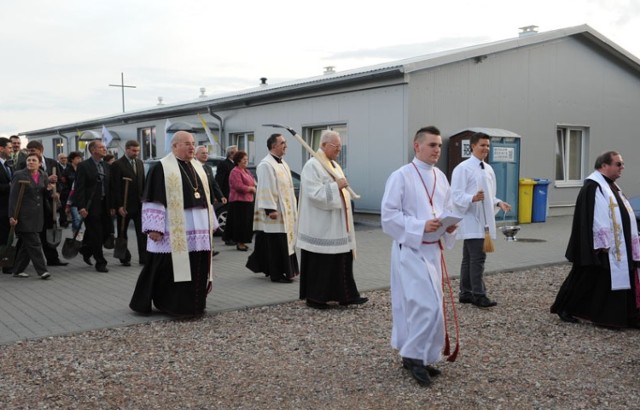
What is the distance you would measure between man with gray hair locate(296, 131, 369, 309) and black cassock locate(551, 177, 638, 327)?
2.16 m

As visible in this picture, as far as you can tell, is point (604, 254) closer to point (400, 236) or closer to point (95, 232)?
point (400, 236)

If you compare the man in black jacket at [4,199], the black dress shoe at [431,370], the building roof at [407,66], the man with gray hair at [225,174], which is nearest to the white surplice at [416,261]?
the black dress shoe at [431,370]

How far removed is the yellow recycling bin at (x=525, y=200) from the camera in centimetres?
1603

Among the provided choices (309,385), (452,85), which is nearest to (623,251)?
(309,385)

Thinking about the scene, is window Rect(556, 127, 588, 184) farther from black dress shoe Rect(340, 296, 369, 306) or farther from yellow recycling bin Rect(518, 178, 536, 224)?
black dress shoe Rect(340, 296, 369, 306)

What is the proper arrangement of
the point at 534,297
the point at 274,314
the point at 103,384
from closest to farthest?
the point at 103,384
the point at 274,314
the point at 534,297

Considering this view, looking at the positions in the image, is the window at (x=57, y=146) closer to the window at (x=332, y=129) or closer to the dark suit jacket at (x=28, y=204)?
the window at (x=332, y=129)

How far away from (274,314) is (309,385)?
2.22 metres

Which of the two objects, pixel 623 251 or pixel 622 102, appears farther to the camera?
pixel 622 102

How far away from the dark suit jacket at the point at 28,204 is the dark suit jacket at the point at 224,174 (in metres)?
4.18

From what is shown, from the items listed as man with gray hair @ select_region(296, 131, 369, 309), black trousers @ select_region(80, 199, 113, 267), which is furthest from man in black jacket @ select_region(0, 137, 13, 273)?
man with gray hair @ select_region(296, 131, 369, 309)

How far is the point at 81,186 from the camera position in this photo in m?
9.64

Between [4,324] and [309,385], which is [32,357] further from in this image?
[309,385]

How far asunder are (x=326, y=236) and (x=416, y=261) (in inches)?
95.8
